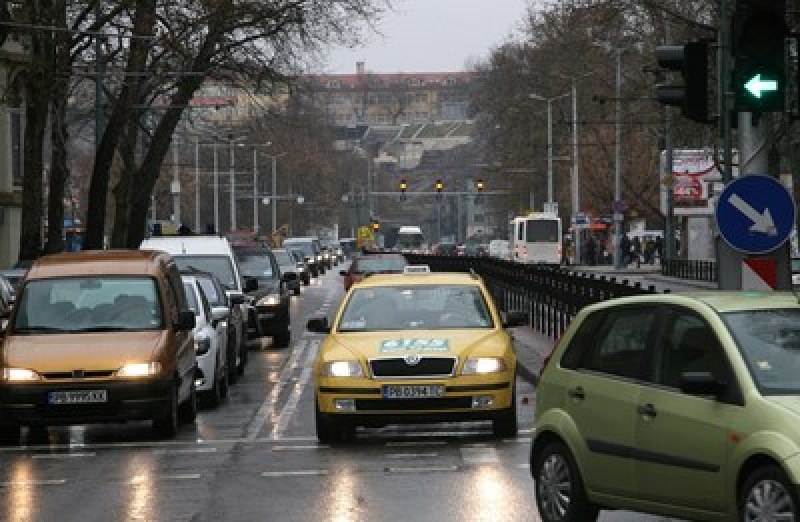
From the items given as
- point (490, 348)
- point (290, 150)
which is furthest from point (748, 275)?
point (290, 150)

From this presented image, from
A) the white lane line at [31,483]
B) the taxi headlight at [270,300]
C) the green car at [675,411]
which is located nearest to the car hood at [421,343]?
the white lane line at [31,483]

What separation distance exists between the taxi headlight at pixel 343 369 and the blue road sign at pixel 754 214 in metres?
3.35

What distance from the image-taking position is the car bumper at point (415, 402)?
16734 mm

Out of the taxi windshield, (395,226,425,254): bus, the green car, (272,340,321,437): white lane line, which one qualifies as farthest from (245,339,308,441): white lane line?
(395,226,425,254): bus

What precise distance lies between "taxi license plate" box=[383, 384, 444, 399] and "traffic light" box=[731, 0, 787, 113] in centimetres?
370

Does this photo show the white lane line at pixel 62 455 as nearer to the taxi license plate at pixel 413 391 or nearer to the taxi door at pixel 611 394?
the taxi license plate at pixel 413 391

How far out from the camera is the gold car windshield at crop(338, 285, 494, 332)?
17922 millimetres

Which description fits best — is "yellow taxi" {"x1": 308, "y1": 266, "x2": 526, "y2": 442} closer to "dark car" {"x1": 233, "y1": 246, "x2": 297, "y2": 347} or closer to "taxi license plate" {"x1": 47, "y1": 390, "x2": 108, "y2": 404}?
"taxi license plate" {"x1": 47, "y1": 390, "x2": 108, "y2": 404}

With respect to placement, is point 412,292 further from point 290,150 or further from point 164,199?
point 290,150

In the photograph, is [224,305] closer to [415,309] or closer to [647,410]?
[415,309]

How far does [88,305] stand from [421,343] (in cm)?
380

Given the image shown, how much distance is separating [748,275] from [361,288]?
4249 millimetres

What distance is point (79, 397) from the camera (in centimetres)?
1788

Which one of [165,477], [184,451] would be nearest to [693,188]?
[184,451]
